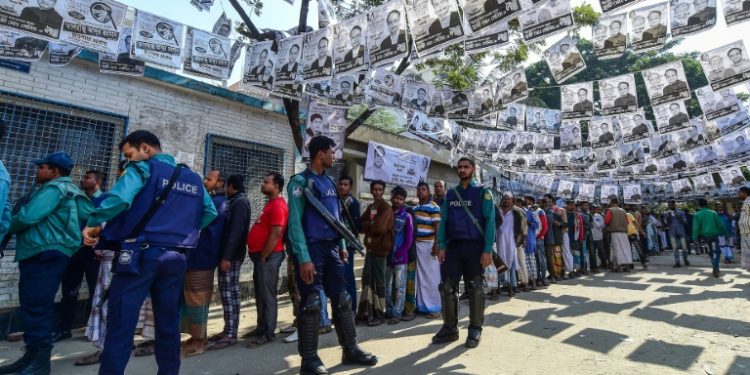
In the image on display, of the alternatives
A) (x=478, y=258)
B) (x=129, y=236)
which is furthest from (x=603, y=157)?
(x=129, y=236)

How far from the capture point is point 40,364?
3146 mm

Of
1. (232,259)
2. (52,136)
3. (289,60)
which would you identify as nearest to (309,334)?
(232,259)

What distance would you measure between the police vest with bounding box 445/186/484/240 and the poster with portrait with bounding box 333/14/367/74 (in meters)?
2.14

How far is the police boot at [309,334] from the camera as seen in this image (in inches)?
116

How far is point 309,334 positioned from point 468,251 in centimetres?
187

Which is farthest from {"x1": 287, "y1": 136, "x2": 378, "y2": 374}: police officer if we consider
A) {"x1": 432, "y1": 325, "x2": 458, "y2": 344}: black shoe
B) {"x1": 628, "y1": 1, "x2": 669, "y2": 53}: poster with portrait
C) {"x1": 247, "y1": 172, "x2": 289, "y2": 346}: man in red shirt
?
{"x1": 628, "y1": 1, "x2": 669, "y2": 53}: poster with portrait

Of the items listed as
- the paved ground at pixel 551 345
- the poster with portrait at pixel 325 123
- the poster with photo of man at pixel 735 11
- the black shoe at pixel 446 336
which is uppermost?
the poster with photo of man at pixel 735 11

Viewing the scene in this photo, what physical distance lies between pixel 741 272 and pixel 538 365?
10.3 meters

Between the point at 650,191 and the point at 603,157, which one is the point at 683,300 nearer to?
the point at 603,157

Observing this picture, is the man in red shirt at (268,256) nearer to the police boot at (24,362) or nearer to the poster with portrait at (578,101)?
the police boot at (24,362)

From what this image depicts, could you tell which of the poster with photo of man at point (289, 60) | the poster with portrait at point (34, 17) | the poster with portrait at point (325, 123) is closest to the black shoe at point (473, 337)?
the poster with photo of man at point (289, 60)

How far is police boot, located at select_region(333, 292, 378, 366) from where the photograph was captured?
318cm

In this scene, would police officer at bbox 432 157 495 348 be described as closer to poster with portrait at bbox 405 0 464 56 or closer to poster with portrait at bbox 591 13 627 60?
poster with portrait at bbox 405 0 464 56

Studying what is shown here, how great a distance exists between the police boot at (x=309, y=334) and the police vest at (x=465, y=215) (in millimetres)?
1718
